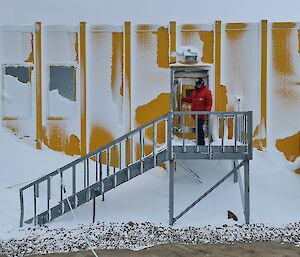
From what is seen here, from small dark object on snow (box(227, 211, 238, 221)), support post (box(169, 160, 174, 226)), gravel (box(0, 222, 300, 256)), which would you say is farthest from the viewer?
small dark object on snow (box(227, 211, 238, 221))

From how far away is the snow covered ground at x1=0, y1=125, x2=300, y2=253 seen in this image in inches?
394

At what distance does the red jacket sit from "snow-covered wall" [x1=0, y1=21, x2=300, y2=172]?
2.23 metres

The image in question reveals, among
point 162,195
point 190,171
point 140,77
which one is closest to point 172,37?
point 140,77

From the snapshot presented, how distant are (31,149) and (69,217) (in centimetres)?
339

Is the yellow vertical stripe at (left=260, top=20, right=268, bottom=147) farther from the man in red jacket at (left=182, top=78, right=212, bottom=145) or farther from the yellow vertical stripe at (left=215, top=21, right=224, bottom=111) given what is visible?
the man in red jacket at (left=182, top=78, right=212, bottom=145)

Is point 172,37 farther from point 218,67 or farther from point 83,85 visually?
point 83,85

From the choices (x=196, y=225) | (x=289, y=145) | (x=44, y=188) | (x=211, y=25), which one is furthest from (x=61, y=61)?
(x=289, y=145)

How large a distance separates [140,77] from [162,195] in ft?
12.5

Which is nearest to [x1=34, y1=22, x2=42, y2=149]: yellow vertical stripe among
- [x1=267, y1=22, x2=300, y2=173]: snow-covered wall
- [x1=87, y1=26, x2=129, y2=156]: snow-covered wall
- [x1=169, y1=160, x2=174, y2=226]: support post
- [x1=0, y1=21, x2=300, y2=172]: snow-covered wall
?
[x1=0, y1=21, x2=300, y2=172]: snow-covered wall

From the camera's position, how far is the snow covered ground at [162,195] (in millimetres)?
10000

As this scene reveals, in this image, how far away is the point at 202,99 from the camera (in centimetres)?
1070

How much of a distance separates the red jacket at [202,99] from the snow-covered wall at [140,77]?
223cm

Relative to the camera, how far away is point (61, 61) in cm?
A: 1291

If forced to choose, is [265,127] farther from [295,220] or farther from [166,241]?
[166,241]
